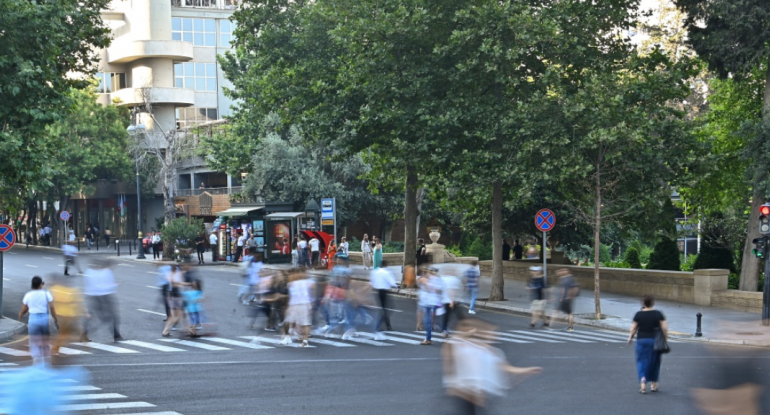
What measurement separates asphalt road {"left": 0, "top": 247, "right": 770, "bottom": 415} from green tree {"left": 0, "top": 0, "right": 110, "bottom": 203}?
185 inches

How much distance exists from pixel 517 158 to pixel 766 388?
1329 centimetres

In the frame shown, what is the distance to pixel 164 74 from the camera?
73812 mm

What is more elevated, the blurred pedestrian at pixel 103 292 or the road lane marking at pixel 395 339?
the blurred pedestrian at pixel 103 292

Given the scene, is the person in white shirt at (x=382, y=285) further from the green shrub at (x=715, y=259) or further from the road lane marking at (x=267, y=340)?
the green shrub at (x=715, y=259)

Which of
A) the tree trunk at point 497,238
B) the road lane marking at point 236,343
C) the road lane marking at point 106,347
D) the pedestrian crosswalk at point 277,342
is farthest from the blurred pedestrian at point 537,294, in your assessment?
the road lane marking at point 106,347

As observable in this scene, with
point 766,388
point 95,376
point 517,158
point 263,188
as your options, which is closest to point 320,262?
point 263,188

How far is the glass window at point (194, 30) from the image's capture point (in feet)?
259

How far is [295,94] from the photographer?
102ft

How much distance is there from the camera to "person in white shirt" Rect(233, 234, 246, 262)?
46219mm

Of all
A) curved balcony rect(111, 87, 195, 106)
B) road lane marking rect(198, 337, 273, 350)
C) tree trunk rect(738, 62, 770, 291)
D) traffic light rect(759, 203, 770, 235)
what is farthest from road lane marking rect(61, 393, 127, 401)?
curved balcony rect(111, 87, 195, 106)

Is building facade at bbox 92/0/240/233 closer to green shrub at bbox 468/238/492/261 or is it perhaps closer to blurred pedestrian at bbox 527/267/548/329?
green shrub at bbox 468/238/492/261

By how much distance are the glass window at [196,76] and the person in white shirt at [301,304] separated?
63626mm

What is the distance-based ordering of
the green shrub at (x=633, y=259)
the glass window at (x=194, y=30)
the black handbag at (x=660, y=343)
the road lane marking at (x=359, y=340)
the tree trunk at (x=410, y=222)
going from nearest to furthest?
1. the black handbag at (x=660, y=343)
2. the road lane marking at (x=359, y=340)
3. the tree trunk at (x=410, y=222)
4. the green shrub at (x=633, y=259)
5. the glass window at (x=194, y=30)

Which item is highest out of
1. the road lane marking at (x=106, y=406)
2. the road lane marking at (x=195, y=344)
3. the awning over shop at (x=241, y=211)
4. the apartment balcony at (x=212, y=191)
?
the apartment balcony at (x=212, y=191)
